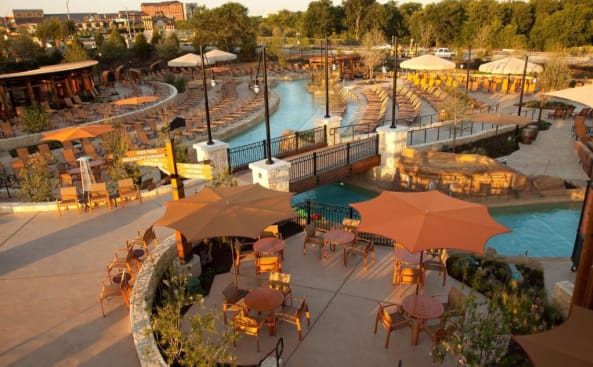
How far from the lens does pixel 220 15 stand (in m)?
60.2

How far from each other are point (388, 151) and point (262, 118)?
1448 cm

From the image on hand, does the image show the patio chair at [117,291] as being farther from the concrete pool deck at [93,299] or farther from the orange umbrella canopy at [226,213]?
the orange umbrella canopy at [226,213]

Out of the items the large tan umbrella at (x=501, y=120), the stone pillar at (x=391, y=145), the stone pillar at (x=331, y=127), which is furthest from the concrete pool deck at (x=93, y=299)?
the large tan umbrella at (x=501, y=120)

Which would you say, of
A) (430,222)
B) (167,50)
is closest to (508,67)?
(430,222)

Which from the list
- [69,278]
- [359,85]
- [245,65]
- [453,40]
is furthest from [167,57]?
[69,278]

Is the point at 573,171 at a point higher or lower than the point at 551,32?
lower

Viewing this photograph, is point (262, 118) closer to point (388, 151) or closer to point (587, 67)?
point (388, 151)

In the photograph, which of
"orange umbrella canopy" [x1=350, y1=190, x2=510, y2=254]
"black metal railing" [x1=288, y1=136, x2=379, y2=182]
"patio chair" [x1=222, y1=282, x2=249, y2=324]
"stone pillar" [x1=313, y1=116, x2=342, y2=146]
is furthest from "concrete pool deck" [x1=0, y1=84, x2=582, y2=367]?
"stone pillar" [x1=313, y1=116, x2=342, y2=146]

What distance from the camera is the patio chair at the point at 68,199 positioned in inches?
484

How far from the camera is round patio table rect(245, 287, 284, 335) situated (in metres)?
7.31

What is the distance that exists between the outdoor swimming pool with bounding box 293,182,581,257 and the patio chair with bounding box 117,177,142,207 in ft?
20.6

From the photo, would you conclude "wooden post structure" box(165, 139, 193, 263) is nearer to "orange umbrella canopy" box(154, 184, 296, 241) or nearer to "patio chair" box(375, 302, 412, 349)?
"orange umbrella canopy" box(154, 184, 296, 241)

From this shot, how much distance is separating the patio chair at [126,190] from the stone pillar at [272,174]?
377 cm

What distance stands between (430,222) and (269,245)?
12.8 feet
